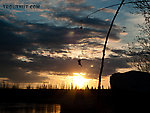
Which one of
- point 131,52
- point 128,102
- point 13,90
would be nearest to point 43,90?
point 13,90

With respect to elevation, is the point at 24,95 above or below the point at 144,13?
below

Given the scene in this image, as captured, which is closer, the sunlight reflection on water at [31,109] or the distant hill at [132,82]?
the distant hill at [132,82]

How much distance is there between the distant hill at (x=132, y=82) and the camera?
60.6 feet

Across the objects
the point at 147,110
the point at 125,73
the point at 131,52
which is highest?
the point at 131,52

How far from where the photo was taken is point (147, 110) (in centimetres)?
1847

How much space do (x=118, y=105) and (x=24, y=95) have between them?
91.0 m

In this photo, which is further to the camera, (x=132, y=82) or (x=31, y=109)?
(x=31, y=109)

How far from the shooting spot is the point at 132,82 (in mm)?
19141

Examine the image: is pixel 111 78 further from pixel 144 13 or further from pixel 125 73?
pixel 144 13

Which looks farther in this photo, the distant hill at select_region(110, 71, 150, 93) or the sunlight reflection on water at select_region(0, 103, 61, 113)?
the sunlight reflection on water at select_region(0, 103, 61, 113)

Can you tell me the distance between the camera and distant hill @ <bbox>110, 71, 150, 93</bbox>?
18.5 meters

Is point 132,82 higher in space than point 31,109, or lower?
→ higher

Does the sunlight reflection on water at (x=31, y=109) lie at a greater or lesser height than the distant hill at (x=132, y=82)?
lesser

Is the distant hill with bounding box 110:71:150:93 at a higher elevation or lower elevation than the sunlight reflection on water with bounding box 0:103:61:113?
higher
